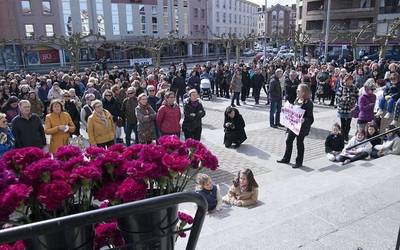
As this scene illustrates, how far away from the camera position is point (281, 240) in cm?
377

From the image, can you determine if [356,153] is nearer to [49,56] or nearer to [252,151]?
[252,151]

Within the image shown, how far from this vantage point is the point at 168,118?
866 centimetres

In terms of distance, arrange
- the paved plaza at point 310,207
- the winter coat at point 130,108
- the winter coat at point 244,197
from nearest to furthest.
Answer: the paved plaza at point 310,207
the winter coat at point 244,197
the winter coat at point 130,108

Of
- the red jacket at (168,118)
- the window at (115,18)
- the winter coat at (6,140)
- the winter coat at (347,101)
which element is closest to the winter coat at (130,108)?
the red jacket at (168,118)

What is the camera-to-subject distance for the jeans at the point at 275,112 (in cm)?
1256

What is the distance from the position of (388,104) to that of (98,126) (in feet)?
24.8

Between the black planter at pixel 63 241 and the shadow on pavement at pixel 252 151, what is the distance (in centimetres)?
782

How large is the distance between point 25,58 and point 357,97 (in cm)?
4262

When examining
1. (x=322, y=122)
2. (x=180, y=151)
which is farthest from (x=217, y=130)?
(x=180, y=151)

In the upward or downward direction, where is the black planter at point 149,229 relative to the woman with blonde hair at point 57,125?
upward

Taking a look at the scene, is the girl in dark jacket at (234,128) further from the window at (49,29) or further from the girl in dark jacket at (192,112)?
the window at (49,29)

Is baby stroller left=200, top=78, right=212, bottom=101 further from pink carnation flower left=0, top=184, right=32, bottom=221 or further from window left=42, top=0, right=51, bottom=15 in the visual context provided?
window left=42, top=0, right=51, bottom=15

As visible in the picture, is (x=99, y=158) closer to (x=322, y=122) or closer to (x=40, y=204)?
(x=40, y=204)

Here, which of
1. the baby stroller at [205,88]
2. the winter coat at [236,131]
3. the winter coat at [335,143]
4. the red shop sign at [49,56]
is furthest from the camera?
the red shop sign at [49,56]
